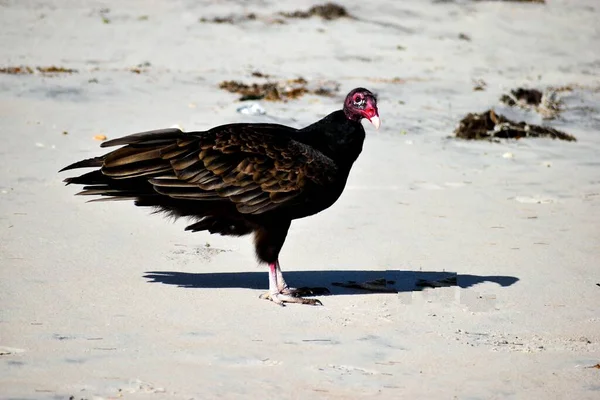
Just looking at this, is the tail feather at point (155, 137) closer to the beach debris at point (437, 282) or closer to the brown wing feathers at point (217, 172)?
the brown wing feathers at point (217, 172)

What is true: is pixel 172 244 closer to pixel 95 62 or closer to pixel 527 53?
pixel 95 62

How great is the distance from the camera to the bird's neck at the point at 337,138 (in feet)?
21.0

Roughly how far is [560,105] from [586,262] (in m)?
7.02

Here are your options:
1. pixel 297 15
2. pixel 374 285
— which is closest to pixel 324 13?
pixel 297 15

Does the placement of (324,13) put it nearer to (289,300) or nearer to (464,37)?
(464,37)

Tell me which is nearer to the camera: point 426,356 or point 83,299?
point 426,356

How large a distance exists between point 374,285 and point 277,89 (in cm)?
735

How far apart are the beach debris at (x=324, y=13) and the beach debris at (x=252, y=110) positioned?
721cm

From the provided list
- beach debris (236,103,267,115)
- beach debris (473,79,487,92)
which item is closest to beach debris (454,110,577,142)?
beach debris (236,103,267,115)

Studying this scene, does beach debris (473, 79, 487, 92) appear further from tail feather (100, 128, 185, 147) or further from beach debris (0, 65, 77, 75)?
tail feather (100, 128, 185, 147)

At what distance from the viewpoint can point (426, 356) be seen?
5309mm

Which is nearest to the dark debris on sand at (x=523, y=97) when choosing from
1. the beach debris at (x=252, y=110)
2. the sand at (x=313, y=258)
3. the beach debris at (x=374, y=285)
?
the sand at (x=313, y=258)

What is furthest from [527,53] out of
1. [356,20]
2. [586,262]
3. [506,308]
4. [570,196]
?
[506,308]

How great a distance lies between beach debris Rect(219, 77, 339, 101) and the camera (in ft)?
42.4
